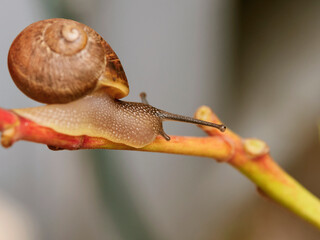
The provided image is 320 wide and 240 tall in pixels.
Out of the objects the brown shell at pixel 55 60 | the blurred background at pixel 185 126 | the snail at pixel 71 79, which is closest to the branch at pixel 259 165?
the snail at pixel 71 79

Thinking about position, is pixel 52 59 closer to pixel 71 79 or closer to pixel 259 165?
pixel 71 79

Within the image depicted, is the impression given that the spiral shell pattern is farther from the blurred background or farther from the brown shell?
the blurred background

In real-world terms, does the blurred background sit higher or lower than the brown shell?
lower

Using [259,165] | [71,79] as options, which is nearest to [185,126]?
[259,165]

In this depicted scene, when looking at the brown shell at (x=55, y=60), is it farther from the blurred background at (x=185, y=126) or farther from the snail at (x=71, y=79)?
the blurred background at (x=185, y=126)

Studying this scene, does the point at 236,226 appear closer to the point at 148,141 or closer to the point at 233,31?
the point at 233,31

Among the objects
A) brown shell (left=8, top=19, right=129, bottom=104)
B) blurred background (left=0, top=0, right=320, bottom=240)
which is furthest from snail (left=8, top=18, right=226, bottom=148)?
blurred background (left=0, top=0, right=320, bottom=240)
